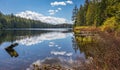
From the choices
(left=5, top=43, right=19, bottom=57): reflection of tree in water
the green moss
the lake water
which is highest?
the green moss

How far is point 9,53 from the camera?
2358cm

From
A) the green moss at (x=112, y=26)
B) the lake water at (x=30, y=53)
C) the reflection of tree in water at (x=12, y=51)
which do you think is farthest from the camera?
the green moss at (x=112, y=26)

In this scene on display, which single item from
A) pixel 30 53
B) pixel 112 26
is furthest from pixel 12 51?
pixel 112 26

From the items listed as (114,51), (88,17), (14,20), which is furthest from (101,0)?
(14,20)

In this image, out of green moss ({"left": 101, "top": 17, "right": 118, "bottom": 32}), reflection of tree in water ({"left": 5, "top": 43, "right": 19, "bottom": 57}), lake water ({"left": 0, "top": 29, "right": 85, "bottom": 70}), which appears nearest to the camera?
lake water ({"left": 0, "top": 29, "right": 85, "bottom": 70})

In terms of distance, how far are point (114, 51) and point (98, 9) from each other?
5783cm

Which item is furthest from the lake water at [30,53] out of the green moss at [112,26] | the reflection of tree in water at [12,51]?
the green moss at [112,26]

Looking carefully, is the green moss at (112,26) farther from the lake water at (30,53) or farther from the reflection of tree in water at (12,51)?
the reflection of tree in water at (12,51)

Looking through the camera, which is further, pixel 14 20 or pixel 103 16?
pixel 14 20

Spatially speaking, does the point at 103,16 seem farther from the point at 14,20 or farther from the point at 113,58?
the point at 14,20

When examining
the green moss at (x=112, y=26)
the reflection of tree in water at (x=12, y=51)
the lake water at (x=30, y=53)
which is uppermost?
the green moss at (x=112, y=26)

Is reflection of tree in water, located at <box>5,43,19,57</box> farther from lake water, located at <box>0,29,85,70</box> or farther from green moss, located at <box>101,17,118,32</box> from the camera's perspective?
green moss, located at <box>101,17,118,32</box>

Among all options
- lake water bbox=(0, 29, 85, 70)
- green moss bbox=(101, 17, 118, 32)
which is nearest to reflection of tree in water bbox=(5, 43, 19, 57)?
lake water bbox=(0, 29, 85, 70)

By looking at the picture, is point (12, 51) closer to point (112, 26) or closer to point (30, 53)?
point (30, 53)
